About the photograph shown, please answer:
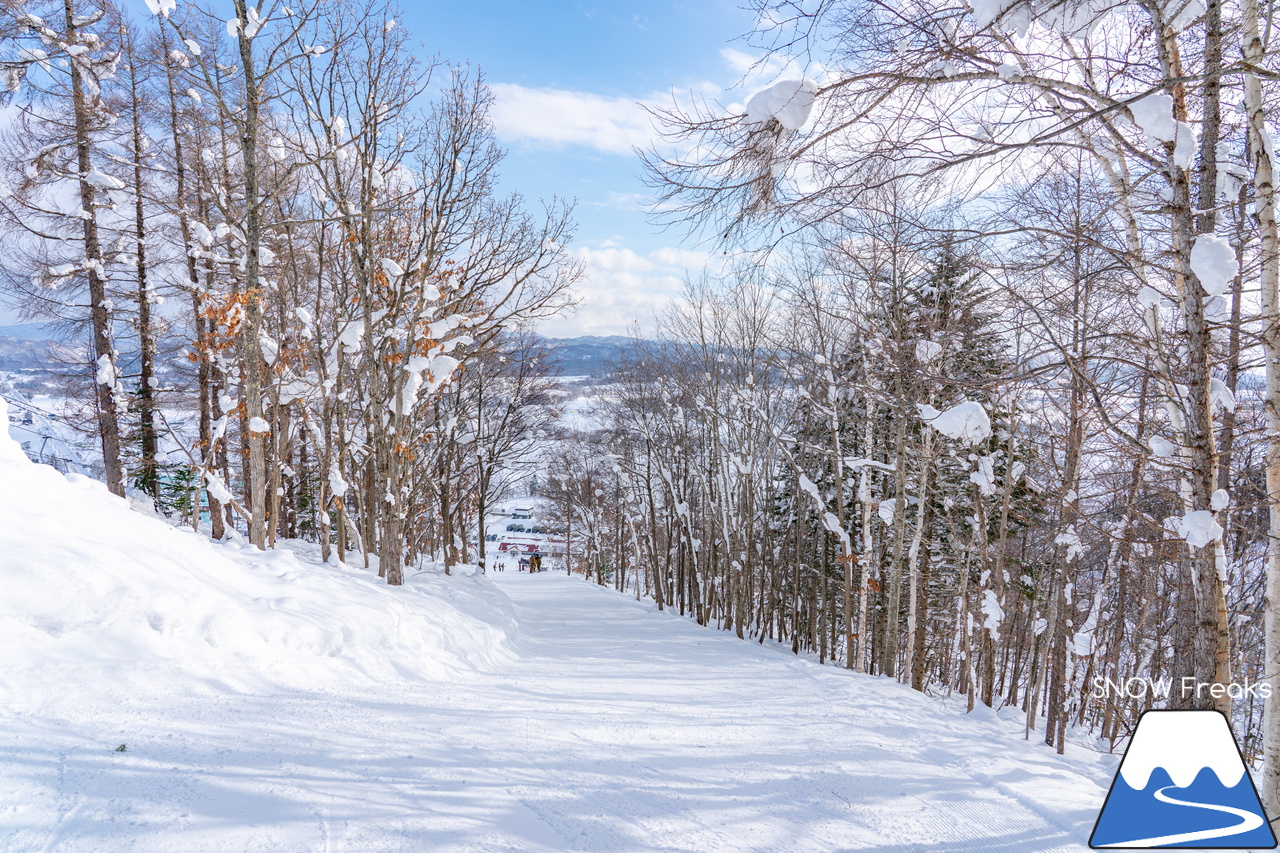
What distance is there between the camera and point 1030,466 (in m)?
11.9

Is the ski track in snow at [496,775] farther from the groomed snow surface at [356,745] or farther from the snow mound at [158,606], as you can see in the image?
the snow mound at [158,606]

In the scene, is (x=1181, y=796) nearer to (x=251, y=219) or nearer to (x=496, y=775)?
(x=496, y=775)

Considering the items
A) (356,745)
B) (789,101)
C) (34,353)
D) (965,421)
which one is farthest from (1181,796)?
(34,353)

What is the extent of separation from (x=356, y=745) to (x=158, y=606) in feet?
5.40

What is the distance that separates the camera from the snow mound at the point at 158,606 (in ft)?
11.1

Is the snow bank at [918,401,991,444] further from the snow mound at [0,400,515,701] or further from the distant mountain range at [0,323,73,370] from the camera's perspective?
the distant mountain range at [0,323,73,370]

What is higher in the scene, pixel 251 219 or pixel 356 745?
pixel 251 219

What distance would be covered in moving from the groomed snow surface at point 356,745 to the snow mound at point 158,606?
0.02 meters

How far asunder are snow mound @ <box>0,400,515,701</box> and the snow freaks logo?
4.83m

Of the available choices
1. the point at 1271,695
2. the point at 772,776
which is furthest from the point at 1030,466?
the point at 772,776

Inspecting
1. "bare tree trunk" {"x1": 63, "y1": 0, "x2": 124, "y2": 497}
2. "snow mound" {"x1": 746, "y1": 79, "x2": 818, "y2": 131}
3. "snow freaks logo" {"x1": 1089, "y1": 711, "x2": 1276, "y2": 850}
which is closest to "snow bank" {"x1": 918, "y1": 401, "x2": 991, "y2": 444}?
"snow freaks logo" {"x1": 1089, "y1": 711, "x2": 1276, "y2": 850}

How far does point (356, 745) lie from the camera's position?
3414 mm

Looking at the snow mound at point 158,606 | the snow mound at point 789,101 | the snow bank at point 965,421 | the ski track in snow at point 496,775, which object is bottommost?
the ski track in snow at point 496,775

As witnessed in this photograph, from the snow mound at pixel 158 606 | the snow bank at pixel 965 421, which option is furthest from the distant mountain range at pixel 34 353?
the snow bank at pixel 965 421
